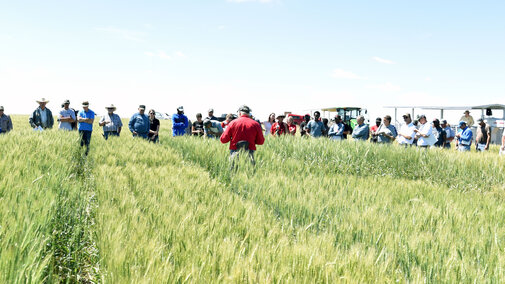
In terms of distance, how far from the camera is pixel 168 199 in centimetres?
362

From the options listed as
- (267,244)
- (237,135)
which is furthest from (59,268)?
(237,135)

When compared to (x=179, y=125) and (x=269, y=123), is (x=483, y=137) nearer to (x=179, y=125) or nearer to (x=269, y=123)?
(x=269, y=123)

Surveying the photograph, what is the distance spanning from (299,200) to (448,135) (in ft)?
38.3

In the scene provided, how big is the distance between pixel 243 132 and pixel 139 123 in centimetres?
563

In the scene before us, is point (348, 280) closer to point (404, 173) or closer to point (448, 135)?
point (404, 173)

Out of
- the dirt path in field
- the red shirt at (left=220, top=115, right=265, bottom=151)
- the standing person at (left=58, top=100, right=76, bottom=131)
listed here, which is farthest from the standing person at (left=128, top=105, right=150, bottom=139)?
the dirt path in field

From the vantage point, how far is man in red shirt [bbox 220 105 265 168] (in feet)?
22.5

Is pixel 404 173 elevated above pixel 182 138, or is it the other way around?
pixel 182 138

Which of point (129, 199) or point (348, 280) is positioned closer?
point (348, 280)

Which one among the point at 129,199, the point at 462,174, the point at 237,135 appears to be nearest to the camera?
the point at 129,199

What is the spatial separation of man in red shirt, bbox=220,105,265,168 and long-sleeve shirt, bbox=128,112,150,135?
5267 mm

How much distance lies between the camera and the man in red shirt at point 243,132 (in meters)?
6.86

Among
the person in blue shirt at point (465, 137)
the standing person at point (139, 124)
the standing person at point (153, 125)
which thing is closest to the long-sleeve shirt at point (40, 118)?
the standing person at point (139, 124)

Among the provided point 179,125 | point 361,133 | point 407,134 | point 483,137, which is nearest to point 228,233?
point 407,134
